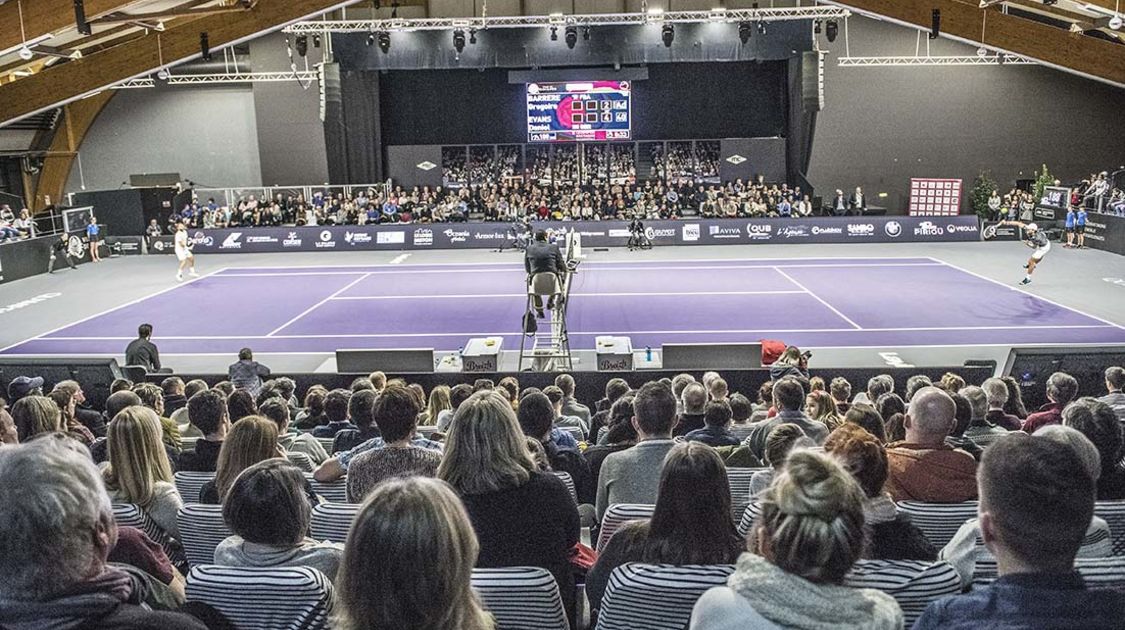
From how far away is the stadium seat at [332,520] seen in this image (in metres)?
4.62

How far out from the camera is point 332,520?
15.2 ft

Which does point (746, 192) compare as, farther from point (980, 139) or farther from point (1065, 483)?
point (1065, 483)

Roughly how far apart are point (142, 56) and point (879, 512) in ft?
87.1

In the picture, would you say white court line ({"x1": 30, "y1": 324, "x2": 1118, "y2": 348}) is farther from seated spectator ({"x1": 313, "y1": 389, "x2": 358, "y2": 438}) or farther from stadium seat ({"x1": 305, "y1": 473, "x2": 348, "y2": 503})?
stadium seat ({"x1": 305, "y1": 473, "x2": 348, "y2": 503})

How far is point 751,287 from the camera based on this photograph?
23.2m

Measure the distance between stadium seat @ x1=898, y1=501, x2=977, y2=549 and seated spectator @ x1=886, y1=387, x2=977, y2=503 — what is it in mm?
A: 381

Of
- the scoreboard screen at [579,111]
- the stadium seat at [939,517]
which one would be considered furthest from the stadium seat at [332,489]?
the scoreboard screen at [579,111]

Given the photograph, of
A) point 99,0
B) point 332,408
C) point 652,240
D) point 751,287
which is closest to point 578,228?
point 652,240

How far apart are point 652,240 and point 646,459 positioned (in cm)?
2681

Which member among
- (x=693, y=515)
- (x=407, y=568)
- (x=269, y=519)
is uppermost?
(x=407, y=568)

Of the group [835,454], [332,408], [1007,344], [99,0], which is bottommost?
[1007,344]

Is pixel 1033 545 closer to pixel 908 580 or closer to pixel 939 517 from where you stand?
pixel 908 580

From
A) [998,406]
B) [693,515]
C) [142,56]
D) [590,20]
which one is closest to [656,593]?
[693,515]

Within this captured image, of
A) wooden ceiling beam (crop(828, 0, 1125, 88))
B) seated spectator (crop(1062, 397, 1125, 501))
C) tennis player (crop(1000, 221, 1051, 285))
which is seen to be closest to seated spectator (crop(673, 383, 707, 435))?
seated spectator (crop(1062, 397, 1125, 501))
